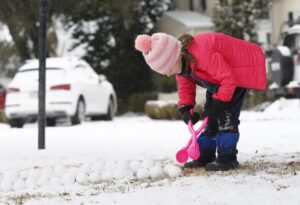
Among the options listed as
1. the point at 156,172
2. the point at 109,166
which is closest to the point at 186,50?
the point at 156,172

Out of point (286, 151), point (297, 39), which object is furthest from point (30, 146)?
point (297, 39)

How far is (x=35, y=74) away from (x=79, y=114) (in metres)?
1.24

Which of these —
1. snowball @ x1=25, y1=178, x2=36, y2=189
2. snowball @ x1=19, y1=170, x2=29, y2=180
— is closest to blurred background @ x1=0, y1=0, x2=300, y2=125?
snowball @ x1=19, y1=170, x2=29, y2=180

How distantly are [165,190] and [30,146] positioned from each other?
4392 millimetres

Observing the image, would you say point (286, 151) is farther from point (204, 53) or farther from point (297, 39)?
point (297, 39)

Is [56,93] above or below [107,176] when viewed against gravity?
below

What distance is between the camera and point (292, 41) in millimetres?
15664

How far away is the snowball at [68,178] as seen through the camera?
5430mm

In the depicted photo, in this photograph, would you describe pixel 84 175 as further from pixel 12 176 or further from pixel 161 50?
pixel 161 50

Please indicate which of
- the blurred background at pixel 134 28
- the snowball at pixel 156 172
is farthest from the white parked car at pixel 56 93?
the snowball at pixel 156 172

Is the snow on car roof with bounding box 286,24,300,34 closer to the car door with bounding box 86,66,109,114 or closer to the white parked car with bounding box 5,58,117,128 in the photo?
the car door with bounding box 86,66,109,114

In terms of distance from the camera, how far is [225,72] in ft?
17.7

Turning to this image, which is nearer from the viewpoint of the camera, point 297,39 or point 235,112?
point 235,112

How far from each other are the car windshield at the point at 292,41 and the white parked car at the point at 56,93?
14.7 feet
